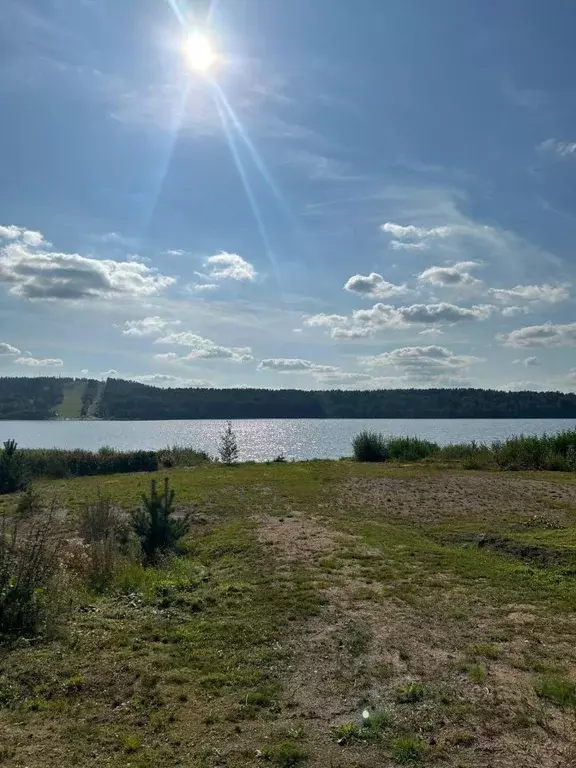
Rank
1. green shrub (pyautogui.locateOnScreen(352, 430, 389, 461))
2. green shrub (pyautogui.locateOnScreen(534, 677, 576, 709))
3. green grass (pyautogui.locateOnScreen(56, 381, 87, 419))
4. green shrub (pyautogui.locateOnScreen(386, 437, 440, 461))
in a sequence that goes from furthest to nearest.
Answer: green grass (pyautogui.locateOnScreen(56, 381, 87, 419)), green shrub (pyautogui.locateOnScreen(352, 430, 389, 461)), green shrub (pyautogui.locateOnScreen(386, 437, 440, 461)), green shrub (pyautogui.locateOnScreen(534, 677, 576, 709))

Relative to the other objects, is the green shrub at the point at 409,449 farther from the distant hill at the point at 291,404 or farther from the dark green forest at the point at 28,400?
the dark green forest at the point at 28,400

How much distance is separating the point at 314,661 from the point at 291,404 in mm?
72798

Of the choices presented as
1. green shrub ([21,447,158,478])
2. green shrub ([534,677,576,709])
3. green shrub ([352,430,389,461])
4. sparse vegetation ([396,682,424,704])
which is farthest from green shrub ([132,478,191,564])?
green shrub ([352,430,389,461])

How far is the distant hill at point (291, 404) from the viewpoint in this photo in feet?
241

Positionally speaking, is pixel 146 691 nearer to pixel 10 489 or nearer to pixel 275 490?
pixel 275 490

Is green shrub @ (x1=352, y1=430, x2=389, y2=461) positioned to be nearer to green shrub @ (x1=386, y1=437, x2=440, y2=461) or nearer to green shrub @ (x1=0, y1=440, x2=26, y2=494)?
green shrub @ (x1=386, y1=437, x2=440, y2=461)

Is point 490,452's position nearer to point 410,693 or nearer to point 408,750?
point 410,693


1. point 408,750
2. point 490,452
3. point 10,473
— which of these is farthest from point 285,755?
point 490,452

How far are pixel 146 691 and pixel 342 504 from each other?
34.1ft

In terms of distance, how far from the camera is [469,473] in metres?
20.9

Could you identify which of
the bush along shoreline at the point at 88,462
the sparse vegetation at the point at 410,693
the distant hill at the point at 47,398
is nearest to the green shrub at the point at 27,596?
the sparse vegetation at the point at 410,693

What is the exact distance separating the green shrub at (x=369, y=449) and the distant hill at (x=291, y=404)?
4356 centimetres

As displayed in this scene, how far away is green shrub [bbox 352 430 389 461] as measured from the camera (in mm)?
28250

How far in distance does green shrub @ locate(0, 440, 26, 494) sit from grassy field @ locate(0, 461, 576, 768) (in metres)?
11.6
